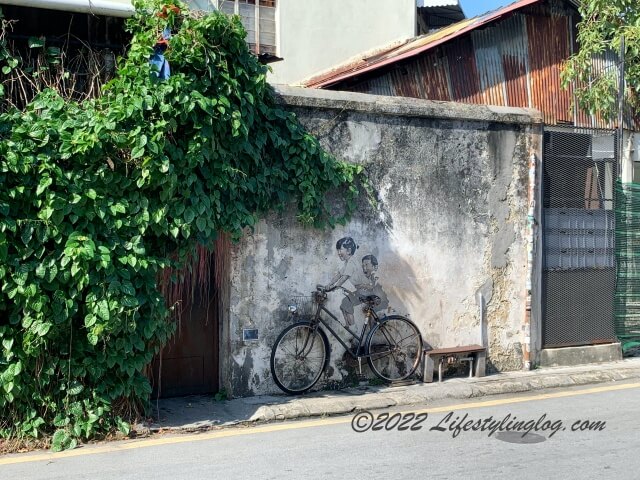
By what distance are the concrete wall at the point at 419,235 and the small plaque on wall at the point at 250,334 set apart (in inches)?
1.8

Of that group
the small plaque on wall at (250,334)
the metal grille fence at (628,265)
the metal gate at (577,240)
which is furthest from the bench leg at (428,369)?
the metal grille fence at (628,265)

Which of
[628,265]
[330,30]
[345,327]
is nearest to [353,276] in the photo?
[345,327]

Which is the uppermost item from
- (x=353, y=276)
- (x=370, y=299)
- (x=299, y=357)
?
(x=353, y=276)

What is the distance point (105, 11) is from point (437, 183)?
4.30m

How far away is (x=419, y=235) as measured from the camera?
29.8 ft

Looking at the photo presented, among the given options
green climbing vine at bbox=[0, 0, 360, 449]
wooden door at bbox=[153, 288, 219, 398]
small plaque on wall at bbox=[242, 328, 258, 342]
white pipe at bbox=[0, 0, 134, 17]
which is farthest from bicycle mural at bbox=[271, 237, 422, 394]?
white pipe at bbox=[0, 0, 134, 17]

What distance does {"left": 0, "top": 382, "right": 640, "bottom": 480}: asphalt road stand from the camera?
18.9 feet

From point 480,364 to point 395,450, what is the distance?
313 centimetres

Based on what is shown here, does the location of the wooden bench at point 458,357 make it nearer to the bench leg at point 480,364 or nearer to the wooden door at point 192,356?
the bench leg at point 480,364

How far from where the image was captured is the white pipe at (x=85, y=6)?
272 inches

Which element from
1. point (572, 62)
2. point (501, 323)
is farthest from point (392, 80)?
point (501, 323)

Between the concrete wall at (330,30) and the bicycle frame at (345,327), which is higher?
the concrete wall at (330,30)

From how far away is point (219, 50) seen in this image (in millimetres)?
7211

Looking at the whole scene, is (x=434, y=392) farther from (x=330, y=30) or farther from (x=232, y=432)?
(x=330, y=30)
